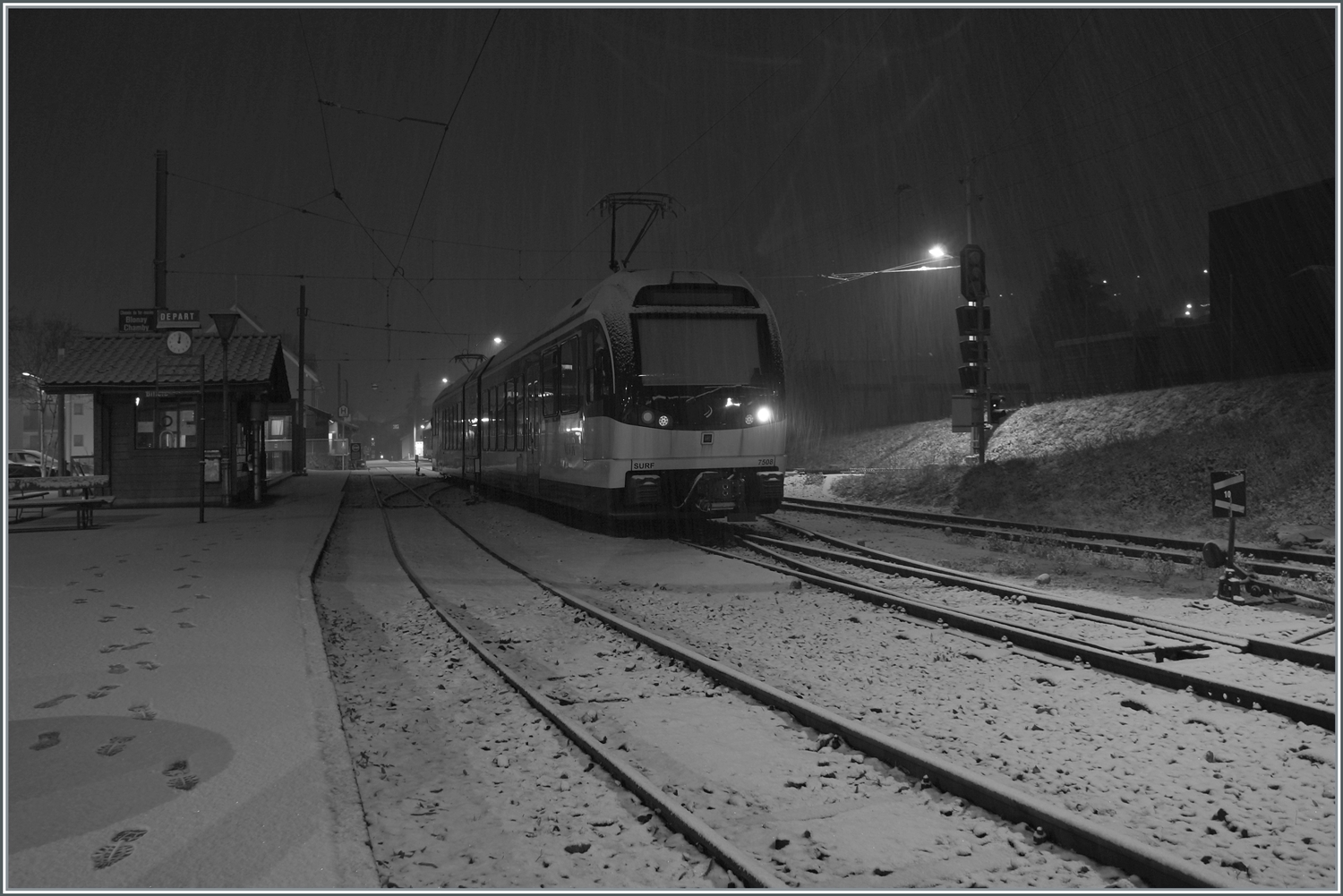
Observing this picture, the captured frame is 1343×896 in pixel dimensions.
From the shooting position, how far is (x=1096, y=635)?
6.88m

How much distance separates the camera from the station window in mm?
19969

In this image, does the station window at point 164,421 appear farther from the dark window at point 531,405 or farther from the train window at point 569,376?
the train window at point 569,376

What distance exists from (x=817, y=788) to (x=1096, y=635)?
153 inches

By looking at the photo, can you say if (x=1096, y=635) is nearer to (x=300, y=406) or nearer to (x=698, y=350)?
(x=698, y=350)

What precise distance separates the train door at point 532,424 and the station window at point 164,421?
837cm

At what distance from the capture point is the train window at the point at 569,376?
14.1 meters

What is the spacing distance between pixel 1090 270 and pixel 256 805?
66.5m

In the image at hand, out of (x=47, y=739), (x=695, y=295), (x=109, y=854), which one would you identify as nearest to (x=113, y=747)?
(x=47, y=739)

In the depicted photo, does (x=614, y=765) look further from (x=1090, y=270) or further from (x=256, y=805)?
(x=1090, y=270)

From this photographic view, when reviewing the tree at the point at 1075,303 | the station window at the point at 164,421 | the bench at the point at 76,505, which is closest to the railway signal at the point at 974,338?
the bench at the point at 76,505

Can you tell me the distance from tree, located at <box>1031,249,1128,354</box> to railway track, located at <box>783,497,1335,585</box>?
160ft

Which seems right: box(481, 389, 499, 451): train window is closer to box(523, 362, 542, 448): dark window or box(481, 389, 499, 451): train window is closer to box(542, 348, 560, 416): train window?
box(523, 362, 542, 448): dark window

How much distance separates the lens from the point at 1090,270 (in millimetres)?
61000

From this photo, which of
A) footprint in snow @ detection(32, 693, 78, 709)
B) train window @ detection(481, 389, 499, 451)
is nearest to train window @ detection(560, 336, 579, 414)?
train window @ detection(481, 389, 499, 451)
